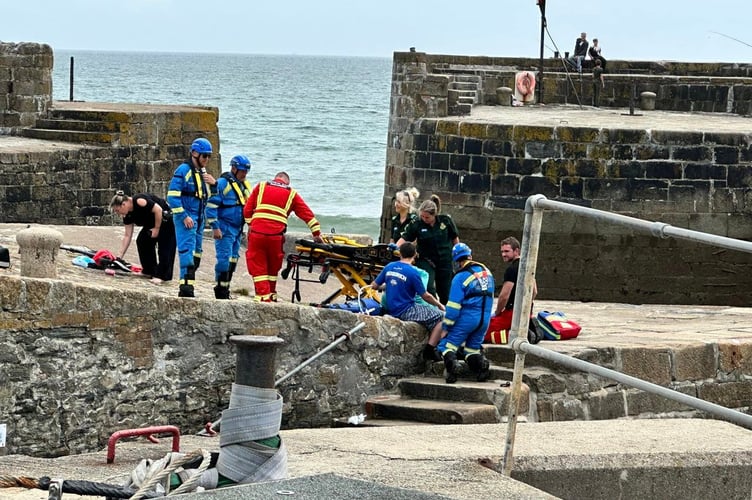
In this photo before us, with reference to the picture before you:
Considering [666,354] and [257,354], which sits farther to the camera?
[666,354]

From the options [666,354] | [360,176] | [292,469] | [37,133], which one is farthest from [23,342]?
[360,176]

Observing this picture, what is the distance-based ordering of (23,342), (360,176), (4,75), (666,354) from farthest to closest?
(360,176) → (4,75) → (666,354) → (23,342)

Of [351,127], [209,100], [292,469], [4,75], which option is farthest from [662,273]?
[209,100]

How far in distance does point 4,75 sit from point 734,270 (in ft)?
35.8

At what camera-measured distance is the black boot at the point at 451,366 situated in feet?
32.8

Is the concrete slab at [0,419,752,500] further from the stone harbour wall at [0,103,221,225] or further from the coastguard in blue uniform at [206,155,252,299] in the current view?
the stone harbour wall at [0,103,221,225]

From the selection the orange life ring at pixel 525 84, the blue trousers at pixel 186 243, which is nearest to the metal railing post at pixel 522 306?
the blue trousers at pixel 186 243

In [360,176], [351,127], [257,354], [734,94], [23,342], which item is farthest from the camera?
[351,127]

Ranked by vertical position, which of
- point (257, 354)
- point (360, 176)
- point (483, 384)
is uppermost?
point (257, 354)

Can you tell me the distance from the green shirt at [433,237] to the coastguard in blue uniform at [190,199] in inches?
69.0

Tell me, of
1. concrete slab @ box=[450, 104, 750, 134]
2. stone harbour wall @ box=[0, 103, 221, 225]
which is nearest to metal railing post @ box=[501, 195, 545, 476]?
stone harbour wall @ box=[0, 103, 221, 225]

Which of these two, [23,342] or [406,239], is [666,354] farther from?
[23,342]

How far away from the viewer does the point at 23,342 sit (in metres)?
8.20

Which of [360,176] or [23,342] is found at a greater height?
[23,342]
